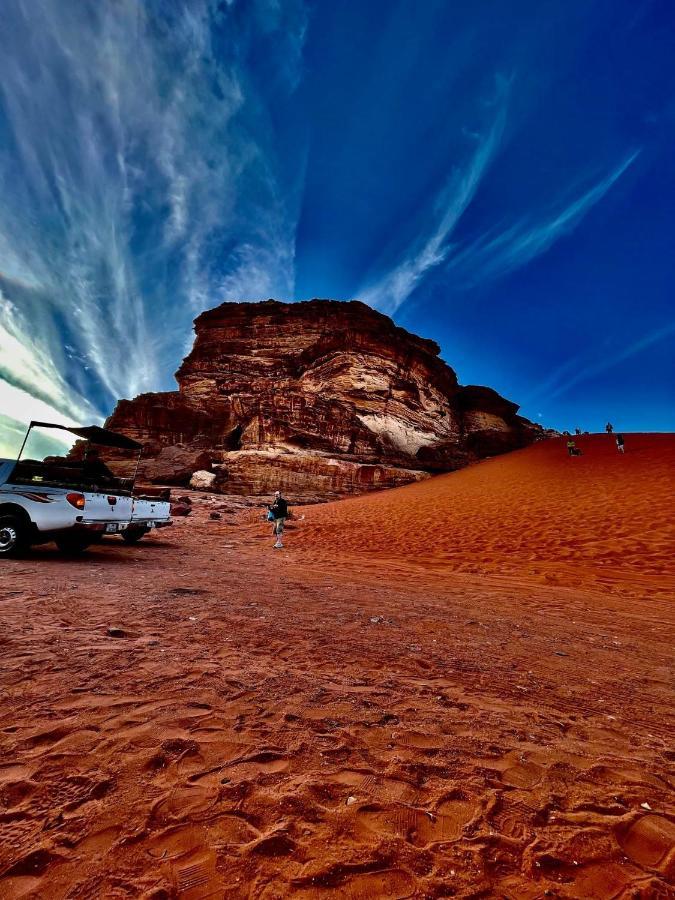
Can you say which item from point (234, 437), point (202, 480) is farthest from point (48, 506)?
point (234, 437)

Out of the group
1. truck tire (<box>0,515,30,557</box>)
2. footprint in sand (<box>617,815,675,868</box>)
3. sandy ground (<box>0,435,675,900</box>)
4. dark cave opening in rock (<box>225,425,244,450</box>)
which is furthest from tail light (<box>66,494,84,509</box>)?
dark cave opening in rock (<box>225,425,244,450</box>)

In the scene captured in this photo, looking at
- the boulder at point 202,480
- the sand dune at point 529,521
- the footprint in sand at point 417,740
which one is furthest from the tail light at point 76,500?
the boulder at point 202,480

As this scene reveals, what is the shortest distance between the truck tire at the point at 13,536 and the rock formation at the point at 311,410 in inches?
703

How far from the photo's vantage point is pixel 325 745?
1.90 metres

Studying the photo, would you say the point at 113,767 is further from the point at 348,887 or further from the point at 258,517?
the point at 258,517

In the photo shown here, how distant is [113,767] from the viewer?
1655mm

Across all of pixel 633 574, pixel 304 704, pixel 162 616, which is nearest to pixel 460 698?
pixel 304 704

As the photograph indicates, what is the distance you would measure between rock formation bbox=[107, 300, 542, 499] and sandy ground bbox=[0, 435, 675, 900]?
2076 cm

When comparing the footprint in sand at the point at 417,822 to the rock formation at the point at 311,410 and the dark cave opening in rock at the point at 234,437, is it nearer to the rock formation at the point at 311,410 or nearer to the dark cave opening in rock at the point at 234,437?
the rock formation at the point at 311,410

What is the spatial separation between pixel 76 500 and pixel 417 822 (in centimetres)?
690

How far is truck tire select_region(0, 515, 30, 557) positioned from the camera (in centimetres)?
627

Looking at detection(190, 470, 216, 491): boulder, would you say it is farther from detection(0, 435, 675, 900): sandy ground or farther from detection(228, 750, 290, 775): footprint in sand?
detection(228, 750, 290, 775): footprint in sand

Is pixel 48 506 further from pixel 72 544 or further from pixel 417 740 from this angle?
pixel 417 740

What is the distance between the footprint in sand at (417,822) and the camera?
139 centimetres
